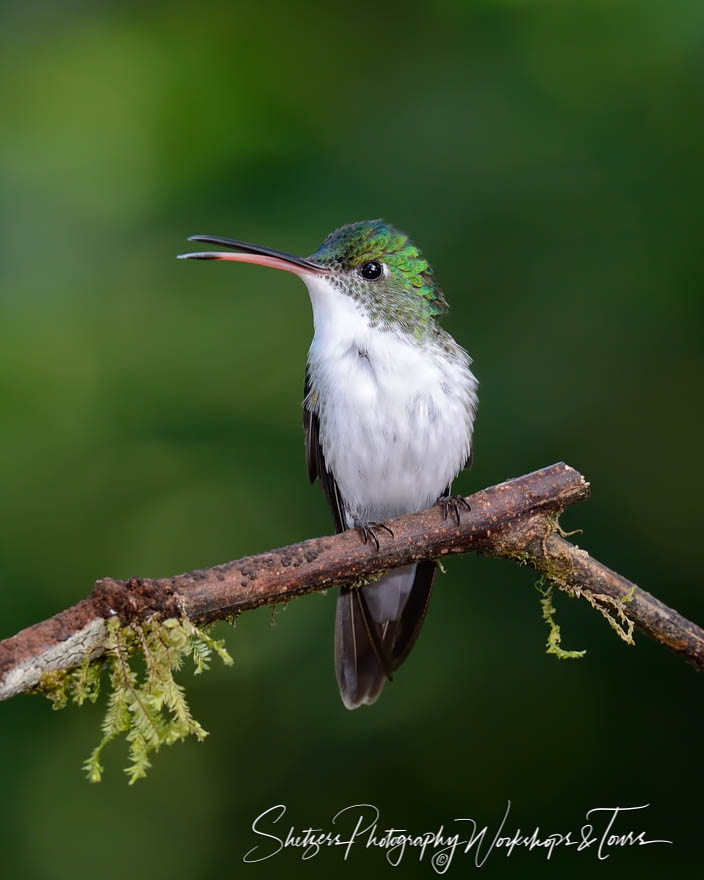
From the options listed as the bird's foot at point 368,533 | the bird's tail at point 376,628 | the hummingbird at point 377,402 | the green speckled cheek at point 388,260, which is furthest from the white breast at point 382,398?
the bird's foot at point 368,533

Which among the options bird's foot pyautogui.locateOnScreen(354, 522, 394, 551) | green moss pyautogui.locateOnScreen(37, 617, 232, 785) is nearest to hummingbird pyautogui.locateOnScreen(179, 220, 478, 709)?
bird's foot pyautogui.locateOnScreen(354, 522, 394, 551)

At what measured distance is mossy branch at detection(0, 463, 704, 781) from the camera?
2.79 meters

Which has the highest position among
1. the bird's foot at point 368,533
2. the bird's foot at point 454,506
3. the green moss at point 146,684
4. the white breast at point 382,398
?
the white breast at point 382,398

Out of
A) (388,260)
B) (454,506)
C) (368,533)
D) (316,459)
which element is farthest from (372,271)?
(368,533)

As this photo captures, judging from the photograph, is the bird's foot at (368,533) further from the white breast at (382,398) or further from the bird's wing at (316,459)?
the bird's wing at (316,459)

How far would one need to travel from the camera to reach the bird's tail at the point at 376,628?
4574 millimetres

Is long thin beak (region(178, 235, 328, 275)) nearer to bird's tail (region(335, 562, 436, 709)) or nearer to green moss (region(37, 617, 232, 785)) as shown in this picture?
bird's tail (region(335, 562, 436, 709))

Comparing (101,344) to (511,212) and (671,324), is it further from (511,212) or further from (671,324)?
(671,324)

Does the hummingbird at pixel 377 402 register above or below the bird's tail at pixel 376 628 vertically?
above

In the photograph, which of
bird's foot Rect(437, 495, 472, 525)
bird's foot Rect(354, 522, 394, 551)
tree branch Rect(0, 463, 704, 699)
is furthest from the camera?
bird's foot Rect(437, 495, 472, 525)

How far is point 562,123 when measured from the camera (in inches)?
212

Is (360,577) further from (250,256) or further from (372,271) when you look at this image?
(372,271)

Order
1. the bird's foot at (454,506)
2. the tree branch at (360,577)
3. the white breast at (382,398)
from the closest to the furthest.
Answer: the tree branch at (360,577), the bird's foot at (454,506), the white breast at (382,398)

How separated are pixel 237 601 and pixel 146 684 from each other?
0.37 m
